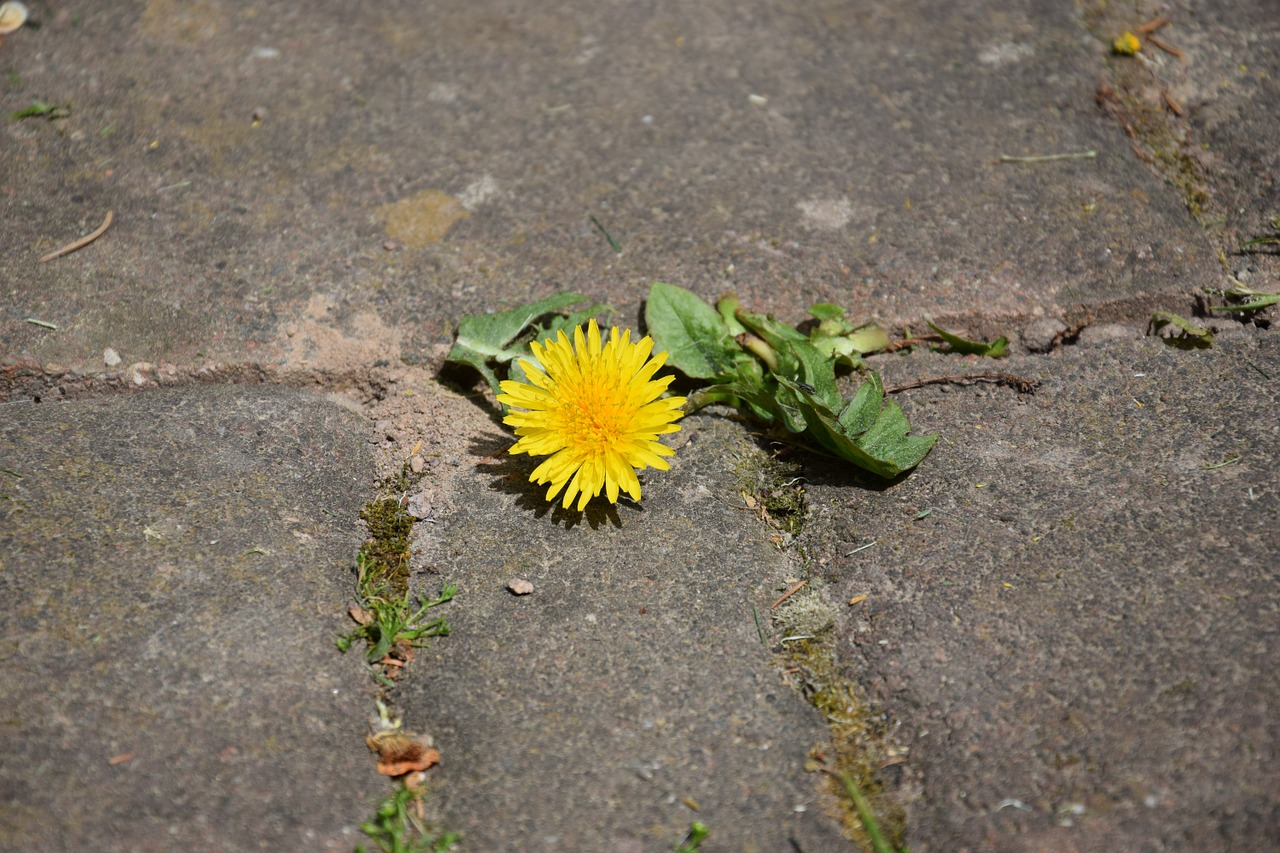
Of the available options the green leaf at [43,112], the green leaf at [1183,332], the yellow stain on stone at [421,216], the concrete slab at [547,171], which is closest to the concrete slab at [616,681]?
the concrete slab at [547,171]

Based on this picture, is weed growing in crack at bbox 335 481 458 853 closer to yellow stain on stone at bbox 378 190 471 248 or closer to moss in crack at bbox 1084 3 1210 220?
yellow stain on stone at bbox 378 190 471 248

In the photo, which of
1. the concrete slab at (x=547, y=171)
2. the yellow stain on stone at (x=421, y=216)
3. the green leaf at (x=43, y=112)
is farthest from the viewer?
the green leaf at (x=43, y=112)

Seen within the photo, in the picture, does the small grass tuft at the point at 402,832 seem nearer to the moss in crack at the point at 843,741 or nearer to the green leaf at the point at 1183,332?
the moss in crack at the point at 843,741

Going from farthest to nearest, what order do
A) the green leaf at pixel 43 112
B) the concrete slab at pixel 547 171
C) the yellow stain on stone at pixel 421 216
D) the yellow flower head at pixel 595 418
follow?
1. the green leaf at pixel 43 112
2. the yellow stain on stone at pixel 421 216
3. the concrete slab at pixel 547 171
4. the yellow flower head at pixel 595 418

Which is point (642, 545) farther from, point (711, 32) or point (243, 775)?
point (711, 32)

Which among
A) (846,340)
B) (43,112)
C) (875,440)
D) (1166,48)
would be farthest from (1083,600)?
(43,112)

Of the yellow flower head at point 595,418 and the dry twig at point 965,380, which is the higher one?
the yellow flower head at point 595,418

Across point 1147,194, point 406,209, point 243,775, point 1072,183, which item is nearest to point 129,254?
point 406,209

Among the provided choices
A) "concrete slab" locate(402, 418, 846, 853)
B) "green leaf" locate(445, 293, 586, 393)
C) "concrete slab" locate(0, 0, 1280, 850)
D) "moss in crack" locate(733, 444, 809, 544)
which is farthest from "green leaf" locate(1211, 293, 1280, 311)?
"green leaf" locate(445, 293, 586, 393)
